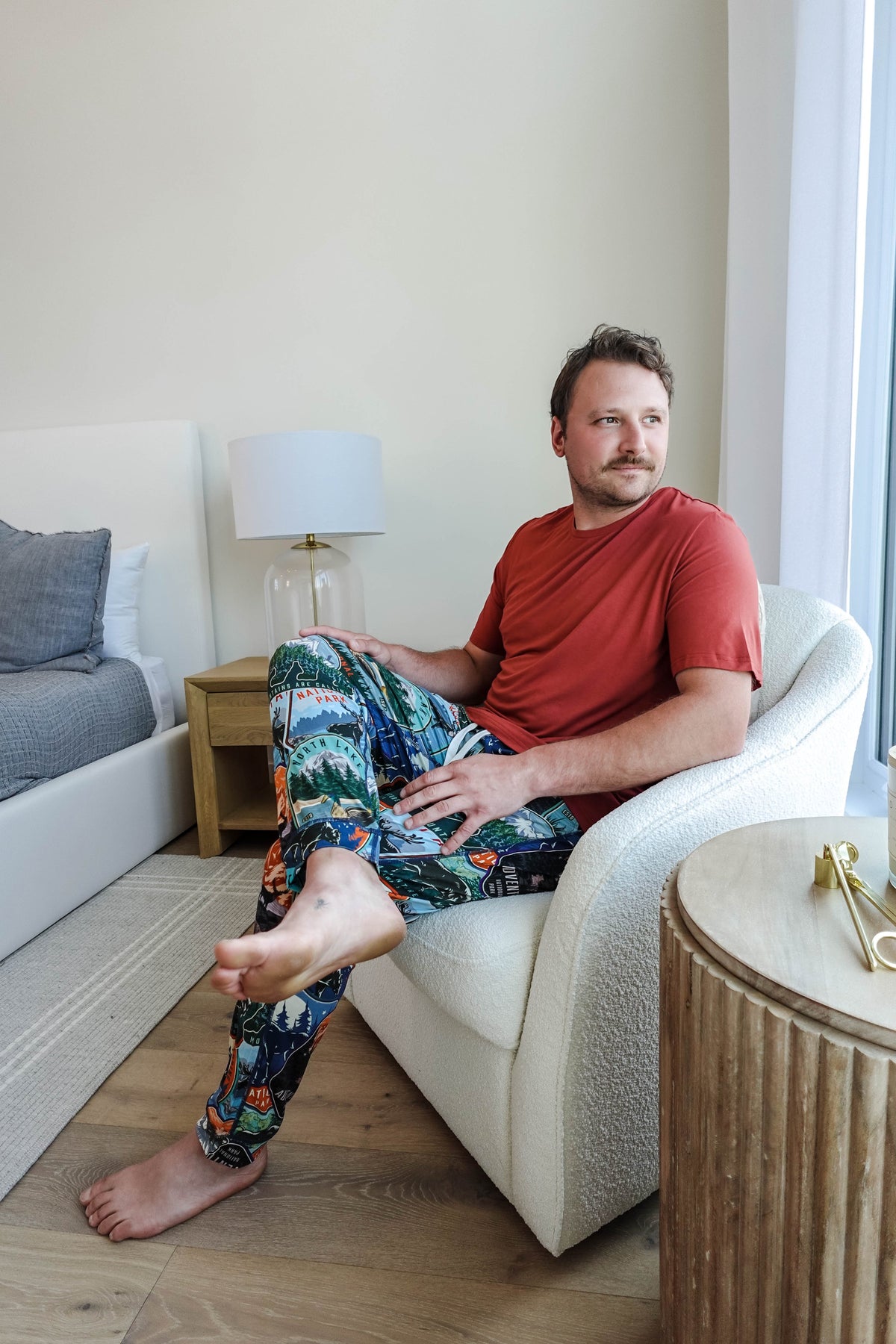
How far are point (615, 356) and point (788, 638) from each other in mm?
506

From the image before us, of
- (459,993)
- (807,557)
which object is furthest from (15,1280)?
(807,557)

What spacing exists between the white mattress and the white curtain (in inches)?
67.4

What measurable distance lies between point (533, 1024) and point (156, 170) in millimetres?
2770

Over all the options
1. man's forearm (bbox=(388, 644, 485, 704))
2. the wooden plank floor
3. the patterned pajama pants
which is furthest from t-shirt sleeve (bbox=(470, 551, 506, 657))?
the wooden plank floor

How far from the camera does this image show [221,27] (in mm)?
2551

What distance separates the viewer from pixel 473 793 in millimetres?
1123

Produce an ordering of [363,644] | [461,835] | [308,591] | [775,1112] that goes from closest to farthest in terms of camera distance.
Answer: [775,1112] → [461,835] → [363,644] → [308,591]

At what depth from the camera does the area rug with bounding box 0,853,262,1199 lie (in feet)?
4.51

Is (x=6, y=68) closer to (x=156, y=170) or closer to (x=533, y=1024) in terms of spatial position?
(x=156, y=170)

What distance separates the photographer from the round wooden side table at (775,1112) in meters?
0.57

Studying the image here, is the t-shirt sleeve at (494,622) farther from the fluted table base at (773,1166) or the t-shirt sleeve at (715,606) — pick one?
the fluted table base at (773,1166)

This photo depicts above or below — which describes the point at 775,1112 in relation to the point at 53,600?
below

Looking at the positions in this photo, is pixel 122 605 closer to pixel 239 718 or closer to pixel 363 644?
pixel 239 718

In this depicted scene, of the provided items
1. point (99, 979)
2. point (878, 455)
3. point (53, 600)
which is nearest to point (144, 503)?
point (53, 600)
